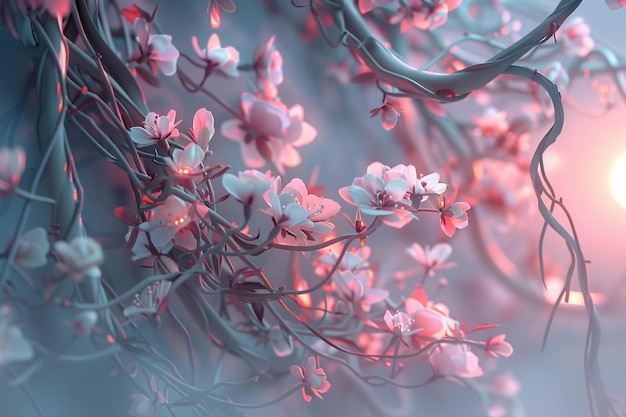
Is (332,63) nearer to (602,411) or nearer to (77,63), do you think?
(77,63)

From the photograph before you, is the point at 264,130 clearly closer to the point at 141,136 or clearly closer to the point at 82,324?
the point at 141,136

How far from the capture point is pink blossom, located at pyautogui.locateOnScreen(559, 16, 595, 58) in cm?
71

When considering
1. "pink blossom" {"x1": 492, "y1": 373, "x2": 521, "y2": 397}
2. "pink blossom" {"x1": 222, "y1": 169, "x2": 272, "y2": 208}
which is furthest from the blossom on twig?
"pink blossom" {"x1": 492, "y1": 373, "x2": 521, "y2": 397}

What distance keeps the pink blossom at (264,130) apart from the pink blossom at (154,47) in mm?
75

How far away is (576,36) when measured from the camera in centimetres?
72

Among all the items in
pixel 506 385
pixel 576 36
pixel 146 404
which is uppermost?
pixel 576 36

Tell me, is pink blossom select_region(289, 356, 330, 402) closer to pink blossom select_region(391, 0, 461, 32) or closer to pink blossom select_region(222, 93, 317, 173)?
pink blossom select_region(222, 93, 317, 173)

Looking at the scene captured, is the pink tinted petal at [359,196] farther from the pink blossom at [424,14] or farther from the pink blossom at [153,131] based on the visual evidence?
the pink blossom at [424,14]

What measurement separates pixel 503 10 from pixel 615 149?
0.91 feet

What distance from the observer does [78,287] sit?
0.36m

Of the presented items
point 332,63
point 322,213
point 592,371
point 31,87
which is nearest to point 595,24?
point 332,63

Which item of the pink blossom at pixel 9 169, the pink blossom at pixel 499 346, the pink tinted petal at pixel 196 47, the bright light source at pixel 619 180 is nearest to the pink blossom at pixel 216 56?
the pink tinted petal at pixel 196 47

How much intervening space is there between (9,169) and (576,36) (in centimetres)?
72

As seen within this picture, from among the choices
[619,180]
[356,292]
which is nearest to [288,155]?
[356,292]
